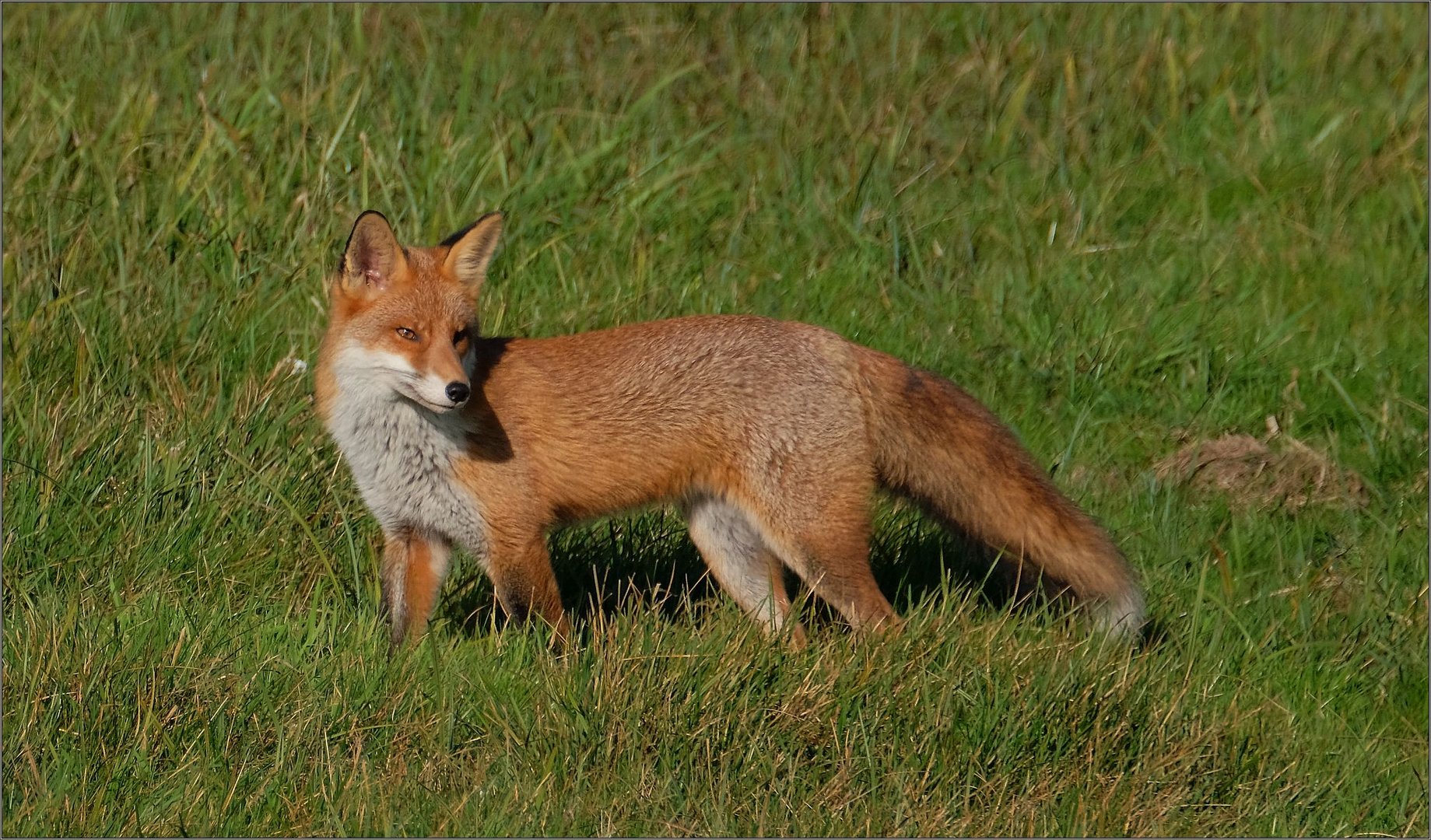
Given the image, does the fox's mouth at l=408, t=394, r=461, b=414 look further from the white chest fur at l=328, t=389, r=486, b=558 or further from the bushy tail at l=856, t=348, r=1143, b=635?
the bushy tail at l=856, t=348, r=1143, b=635

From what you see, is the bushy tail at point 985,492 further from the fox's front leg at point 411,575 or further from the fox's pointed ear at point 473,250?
the fox's front leg at point 411,575

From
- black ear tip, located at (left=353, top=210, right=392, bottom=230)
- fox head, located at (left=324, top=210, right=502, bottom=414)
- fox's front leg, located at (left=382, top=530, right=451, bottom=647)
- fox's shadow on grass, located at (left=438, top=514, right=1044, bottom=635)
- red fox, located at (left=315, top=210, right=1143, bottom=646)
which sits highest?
black ear tip, located at (left=353, top=210, right=392, bottom=230)

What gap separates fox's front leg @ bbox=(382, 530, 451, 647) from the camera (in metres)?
5.30

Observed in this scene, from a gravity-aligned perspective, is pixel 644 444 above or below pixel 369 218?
below

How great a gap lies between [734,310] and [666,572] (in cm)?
144

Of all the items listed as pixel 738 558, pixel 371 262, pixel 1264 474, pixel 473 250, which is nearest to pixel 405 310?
pixel 371 262

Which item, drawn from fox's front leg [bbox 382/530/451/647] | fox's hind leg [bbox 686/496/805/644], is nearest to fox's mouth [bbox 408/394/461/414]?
fox's front leg [bbox 382/530/451/647]

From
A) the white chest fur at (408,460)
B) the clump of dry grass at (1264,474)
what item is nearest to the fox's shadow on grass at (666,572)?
the white chest fur at (408,460)

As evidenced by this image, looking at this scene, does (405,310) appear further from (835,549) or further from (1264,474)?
(1264,474)

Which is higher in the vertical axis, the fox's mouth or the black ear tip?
the black ear tip

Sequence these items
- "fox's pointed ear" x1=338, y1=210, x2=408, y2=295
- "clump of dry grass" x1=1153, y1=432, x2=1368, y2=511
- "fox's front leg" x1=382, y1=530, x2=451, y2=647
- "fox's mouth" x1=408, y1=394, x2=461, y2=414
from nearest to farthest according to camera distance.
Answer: "fox's mouth" x1=408, y1=394, x2=461, y2=414 < "fox's pointed ear" x1=338, y1=210, x2=408, y2=295 < "fox's front leg" x1=382, y1=530, x2=451, y2=647 < "clump of dry grass" x1=1153, y1=432, x2=1368, y2=511

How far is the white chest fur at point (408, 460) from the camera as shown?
16.7 ft

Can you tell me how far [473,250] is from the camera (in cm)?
524

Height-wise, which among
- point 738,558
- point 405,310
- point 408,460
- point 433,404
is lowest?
point 738,558
